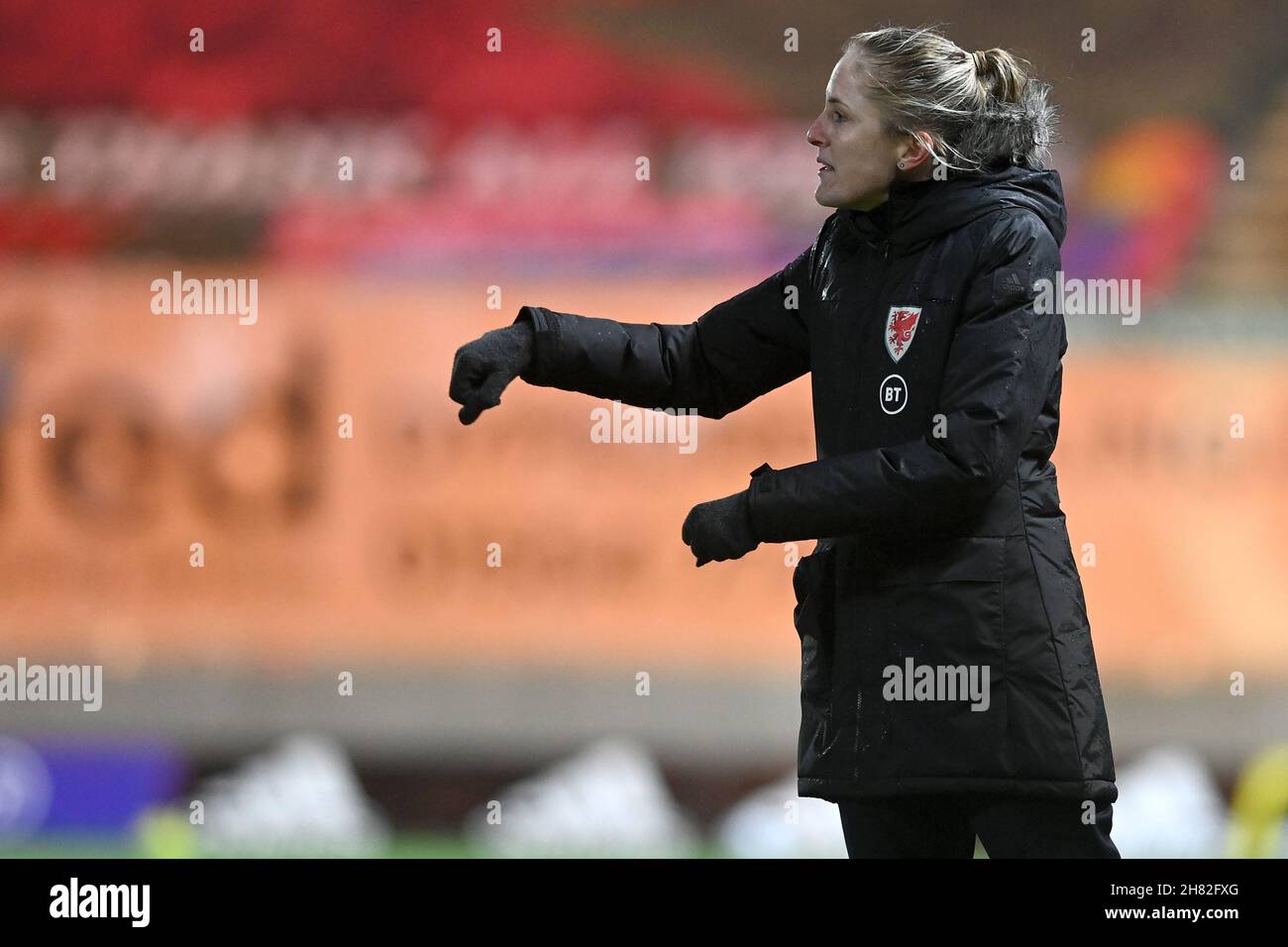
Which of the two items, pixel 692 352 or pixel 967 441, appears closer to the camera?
pixel 967 441

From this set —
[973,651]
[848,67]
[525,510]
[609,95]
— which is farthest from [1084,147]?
[973,651]

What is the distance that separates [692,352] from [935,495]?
0.53m

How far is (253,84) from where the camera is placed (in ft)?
12.7

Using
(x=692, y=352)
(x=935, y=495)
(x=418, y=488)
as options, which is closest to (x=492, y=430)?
(x=418, y=488)

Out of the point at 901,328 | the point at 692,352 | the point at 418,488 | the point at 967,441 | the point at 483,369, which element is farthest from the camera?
the point at 418,488

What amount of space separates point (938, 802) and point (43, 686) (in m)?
2.61

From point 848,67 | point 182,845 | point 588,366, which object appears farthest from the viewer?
point 182,845

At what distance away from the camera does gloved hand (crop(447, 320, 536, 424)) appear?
2.07m

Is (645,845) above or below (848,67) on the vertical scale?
below

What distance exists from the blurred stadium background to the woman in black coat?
→ 70.4 inches

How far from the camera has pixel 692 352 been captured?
2.23 meters

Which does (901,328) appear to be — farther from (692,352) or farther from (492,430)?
(492,430)

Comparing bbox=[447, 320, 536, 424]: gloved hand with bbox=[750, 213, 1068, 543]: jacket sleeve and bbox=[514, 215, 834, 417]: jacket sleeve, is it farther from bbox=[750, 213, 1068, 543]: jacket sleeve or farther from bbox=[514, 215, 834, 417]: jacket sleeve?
bbox=[750, 213, 1068, 543]: jacket sleeve

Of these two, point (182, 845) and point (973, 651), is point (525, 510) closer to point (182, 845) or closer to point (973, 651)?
point (182, 845)
